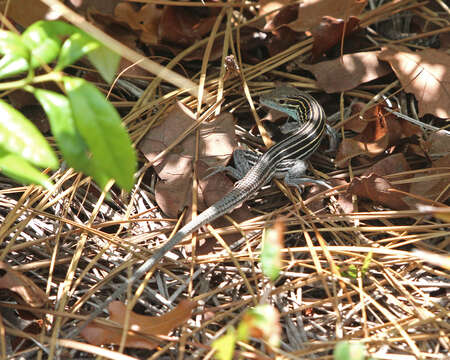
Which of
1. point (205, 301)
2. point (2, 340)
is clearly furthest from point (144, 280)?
point (2, 340)

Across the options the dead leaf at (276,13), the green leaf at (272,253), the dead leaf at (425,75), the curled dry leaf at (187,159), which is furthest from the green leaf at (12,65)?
the dead leaf at (425,75)

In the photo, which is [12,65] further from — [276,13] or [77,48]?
[276,13]

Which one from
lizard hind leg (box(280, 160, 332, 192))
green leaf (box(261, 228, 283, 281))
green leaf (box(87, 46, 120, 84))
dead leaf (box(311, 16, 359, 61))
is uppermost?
dead leaf (box(311, 16, 359, 61))

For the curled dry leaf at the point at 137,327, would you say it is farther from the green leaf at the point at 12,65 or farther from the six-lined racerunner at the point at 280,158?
the green leaf at the point at 12,65

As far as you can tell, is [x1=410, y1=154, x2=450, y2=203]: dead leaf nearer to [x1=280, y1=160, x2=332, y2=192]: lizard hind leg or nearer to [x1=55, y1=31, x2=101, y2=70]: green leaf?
[x1=280, y1=160, x2=332, y2=192]: lizard hind leg

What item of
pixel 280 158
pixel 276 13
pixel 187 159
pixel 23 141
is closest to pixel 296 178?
pixel 280 158

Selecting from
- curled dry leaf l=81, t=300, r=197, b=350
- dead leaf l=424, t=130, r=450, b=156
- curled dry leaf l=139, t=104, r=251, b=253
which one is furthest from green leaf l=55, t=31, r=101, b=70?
dead leaf l=424, t=130, r=450, b=156
